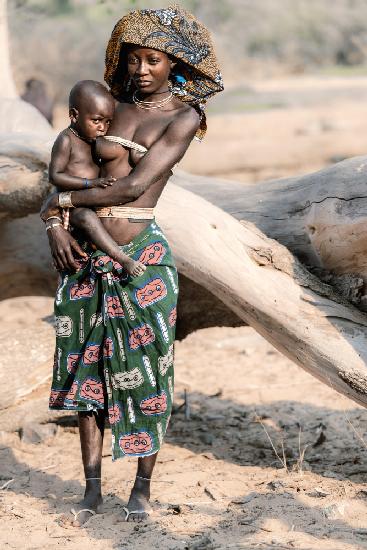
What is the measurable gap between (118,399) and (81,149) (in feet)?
3.40

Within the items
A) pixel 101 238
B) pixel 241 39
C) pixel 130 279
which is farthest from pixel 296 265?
pixel 241 39

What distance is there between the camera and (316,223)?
15.5ft

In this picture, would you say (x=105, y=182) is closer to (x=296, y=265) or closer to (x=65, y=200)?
(x=65, y=200)

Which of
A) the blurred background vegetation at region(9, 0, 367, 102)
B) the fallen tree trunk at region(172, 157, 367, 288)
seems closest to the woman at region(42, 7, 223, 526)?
the fallen tree trunk at region(172, 157, 367, 288)

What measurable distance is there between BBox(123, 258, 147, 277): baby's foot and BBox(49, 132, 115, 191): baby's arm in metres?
0.34

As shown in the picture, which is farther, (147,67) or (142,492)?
(142,492)

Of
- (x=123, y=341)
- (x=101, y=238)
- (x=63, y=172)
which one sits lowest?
(x=123, y=341)

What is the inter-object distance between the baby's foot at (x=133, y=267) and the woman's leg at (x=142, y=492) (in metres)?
0.80

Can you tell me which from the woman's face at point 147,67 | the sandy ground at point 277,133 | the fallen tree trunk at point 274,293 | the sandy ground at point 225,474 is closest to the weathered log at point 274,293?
the fallen tree trunk at point 274,293

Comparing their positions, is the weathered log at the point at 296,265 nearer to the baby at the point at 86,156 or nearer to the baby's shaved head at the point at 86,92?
the baby at the point at 86,156

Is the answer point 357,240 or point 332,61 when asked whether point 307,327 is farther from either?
point 332,61

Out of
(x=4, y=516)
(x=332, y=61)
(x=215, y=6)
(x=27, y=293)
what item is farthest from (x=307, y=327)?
(x=332, y=61)

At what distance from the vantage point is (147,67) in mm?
3928

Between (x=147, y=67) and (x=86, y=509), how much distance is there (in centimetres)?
186
